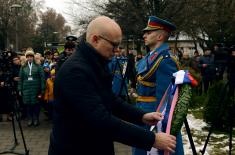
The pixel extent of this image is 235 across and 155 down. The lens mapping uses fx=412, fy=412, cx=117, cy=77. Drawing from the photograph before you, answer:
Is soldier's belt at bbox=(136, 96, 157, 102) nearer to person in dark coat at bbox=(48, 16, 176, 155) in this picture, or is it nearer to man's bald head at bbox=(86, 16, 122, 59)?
person in dark coat at bbox=(48, 16, 176, 155)

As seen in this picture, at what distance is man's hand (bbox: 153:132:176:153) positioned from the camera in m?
2.56

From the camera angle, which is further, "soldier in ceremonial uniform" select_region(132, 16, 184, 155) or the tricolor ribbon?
"soldier in ceremonial uniform" select_region(132, 16, 184, 155)

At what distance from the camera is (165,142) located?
2.57 meters

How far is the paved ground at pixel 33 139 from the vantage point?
706cm

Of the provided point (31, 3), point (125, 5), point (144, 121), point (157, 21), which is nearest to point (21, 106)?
point (125, 5)

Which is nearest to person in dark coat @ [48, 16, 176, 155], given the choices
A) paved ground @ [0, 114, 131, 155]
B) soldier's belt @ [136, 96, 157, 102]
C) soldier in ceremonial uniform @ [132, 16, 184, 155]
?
soldier in ceremonial uniform @ [132, 16, 184, 155]

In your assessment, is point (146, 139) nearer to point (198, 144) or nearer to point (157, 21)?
point (157, 21)

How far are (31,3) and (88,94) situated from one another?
144 feet

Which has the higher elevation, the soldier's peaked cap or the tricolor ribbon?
the soldier's peaked cap

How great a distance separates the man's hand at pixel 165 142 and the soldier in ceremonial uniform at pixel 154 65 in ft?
5.83

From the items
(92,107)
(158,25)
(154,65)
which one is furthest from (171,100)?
(158,25)

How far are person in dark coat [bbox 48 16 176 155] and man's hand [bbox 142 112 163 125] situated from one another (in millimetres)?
354

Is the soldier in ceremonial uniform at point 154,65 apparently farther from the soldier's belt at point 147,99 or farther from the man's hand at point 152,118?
the man's hand at point 152,118

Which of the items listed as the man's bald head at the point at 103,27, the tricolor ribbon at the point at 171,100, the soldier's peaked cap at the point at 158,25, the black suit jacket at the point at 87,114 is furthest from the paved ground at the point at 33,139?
the man's bald head at the point at 103,27
